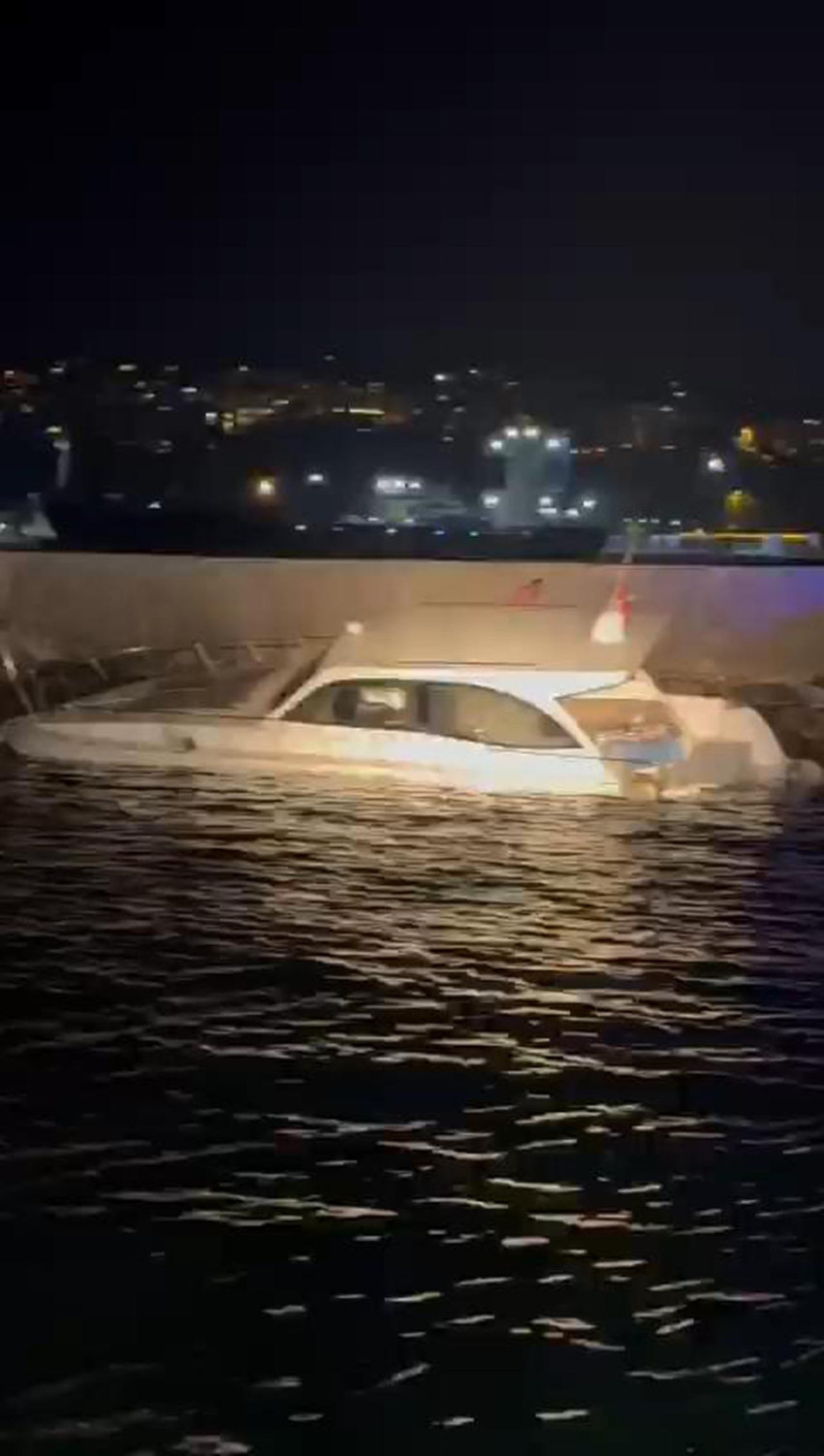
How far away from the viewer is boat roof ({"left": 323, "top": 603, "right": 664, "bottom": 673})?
20438 mm

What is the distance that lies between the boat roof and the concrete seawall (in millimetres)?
229

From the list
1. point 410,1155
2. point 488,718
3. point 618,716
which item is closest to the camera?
point 410,1155

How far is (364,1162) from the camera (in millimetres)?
6824

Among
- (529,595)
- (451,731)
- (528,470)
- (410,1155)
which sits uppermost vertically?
(528,470)

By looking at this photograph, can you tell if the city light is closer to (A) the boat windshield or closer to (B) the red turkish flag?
(B) the red turkish flag

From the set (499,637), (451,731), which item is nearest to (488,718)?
(451,731)

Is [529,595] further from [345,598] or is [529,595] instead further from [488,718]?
[488,718]

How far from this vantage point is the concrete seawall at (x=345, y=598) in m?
21.8

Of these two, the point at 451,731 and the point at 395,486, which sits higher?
the point at 395,486

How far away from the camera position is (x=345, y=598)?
2191 centimetres

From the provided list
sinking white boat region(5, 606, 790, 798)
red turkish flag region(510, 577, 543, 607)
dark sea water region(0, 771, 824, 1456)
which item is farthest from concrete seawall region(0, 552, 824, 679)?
dark sea water region(0, 771, 824, 1456)

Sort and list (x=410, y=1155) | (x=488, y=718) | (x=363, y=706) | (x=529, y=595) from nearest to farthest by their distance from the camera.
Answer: (x=410, y=1155) → (x=488, y=718) → (x=363, y=706) → (x=529, y=595)

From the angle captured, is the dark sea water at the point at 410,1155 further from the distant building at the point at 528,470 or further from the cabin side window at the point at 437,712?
the distant building at the point at 528,470

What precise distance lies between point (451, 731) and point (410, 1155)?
8987mm
